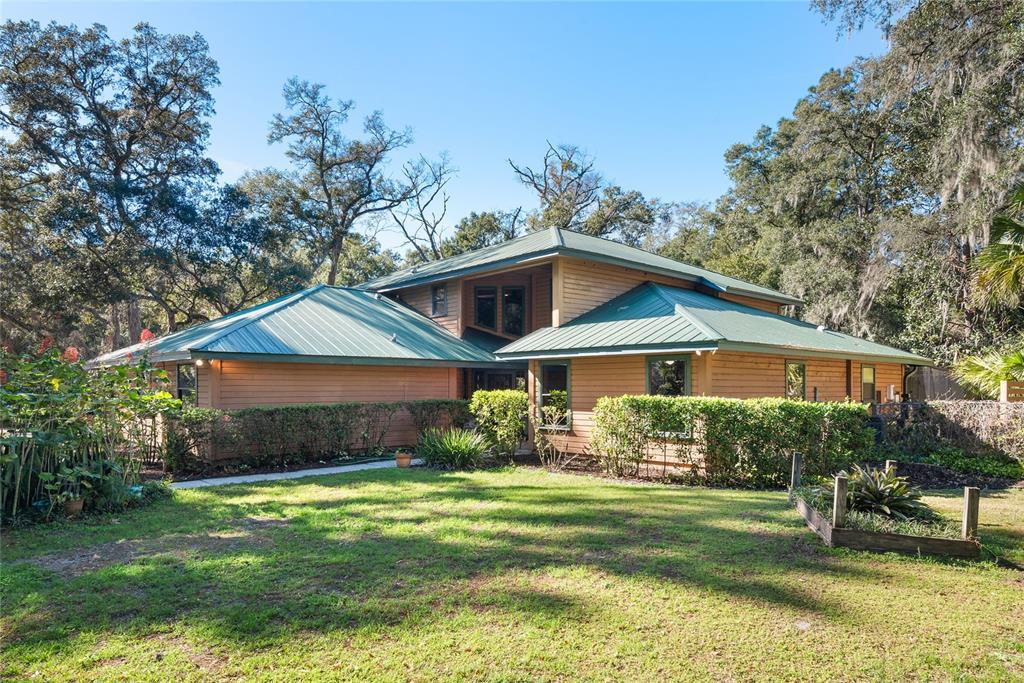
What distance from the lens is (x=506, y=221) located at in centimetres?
3891

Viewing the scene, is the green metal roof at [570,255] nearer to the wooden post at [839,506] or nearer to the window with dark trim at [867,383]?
the window with dark trim at [867,383]

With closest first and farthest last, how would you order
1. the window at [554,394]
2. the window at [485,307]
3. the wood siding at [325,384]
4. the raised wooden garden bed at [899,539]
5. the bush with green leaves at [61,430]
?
the raised wooden garden bed at [899,539], the bush with green leaves at [61,430], the wood siding at [325,384], the window at [554,394], the window at [485,307]

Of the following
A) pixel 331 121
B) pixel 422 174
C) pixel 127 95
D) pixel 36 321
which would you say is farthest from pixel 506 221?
pixel 36 321

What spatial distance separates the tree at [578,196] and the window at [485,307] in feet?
68.7

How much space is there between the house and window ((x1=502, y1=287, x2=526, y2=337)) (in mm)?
47

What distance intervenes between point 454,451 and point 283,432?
358cm

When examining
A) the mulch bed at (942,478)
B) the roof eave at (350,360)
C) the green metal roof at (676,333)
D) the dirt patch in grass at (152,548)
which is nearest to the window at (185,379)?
the roof eave at (350,360)

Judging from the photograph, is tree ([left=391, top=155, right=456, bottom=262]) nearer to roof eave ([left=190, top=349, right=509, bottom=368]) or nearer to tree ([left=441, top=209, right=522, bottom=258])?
tree ([left=441, top=209, right=522, bottom=258])

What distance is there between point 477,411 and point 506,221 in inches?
1077

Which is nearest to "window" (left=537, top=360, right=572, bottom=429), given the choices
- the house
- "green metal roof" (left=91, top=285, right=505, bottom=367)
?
the house

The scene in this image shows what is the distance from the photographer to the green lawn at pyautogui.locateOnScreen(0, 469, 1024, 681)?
336 centimetres

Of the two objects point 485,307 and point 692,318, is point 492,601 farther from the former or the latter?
point 485,307

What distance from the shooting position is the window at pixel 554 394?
1327cm

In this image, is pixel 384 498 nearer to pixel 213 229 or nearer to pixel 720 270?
pixel 213 229
